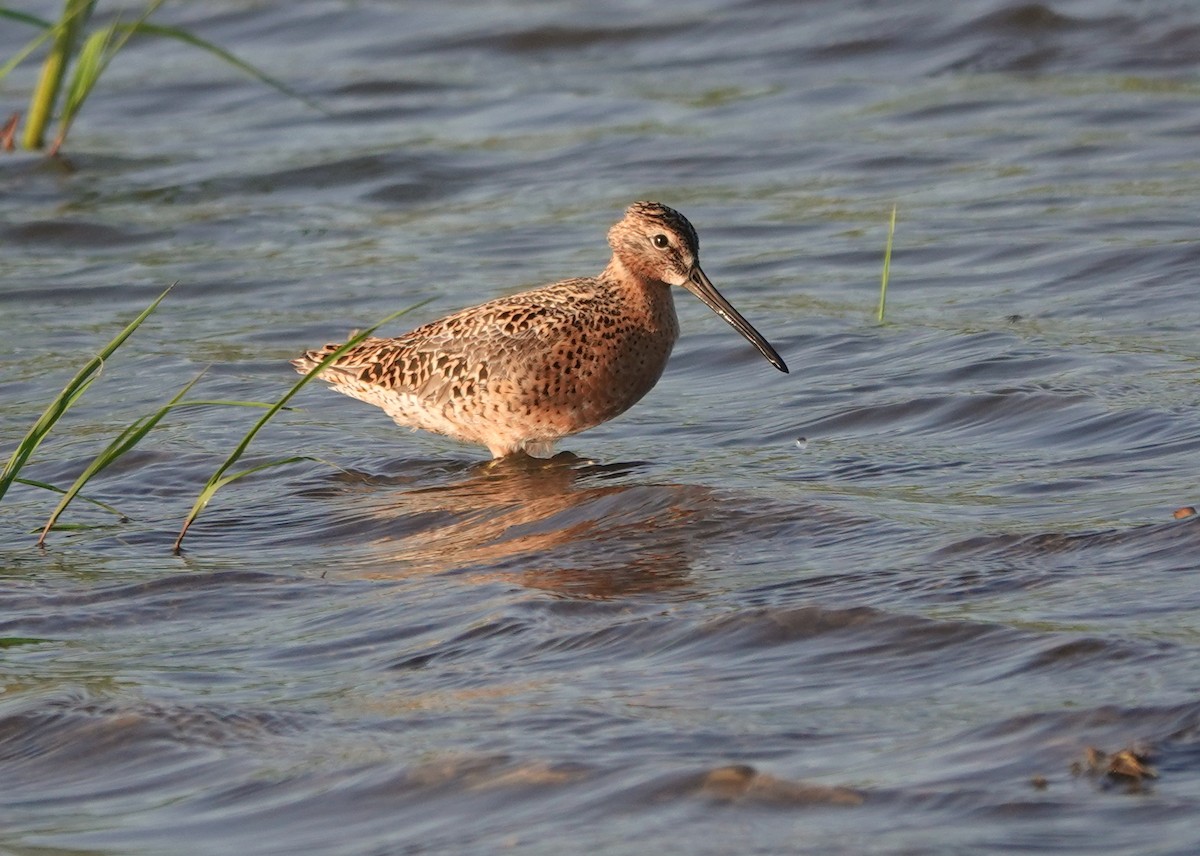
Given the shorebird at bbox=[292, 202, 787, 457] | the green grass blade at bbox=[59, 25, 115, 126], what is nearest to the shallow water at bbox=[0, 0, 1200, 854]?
the shorebird at bbox=[292, 202, 787, 457]

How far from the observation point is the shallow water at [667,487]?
4617 mm

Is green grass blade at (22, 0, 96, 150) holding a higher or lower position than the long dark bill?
higher

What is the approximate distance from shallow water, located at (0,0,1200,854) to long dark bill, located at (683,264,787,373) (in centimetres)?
25

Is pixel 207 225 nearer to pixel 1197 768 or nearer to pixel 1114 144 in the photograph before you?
pixel 1114 144

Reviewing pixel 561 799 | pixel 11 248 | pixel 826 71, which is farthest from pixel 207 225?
pixel 561 799

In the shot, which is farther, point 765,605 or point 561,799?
point 765,605

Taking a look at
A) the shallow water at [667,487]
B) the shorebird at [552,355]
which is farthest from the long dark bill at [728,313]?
the shallow water at [667,487]

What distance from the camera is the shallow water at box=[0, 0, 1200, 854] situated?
15.1ft

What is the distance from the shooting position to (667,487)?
7.13 m

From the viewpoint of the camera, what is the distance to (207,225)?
1207 cm

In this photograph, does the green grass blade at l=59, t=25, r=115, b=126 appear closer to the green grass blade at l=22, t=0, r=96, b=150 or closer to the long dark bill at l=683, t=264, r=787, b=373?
the green grass blade at l=22, t=0, r=96, b=150

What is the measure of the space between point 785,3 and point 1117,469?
9906 millimetres

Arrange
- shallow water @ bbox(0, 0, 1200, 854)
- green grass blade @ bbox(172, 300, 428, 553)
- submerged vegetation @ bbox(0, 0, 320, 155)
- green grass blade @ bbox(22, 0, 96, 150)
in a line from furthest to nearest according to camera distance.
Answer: green grass blade @ bbox(22, 0, 96, 150)
submerged vegetation @ bbox(0, 0, 320, 155)
green grass blade @ bbox(172, 300, 428, 553)
shallow water @ bbox(0, 0, 1200, 854)

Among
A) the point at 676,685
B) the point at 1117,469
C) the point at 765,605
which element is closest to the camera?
the point at 676,685
